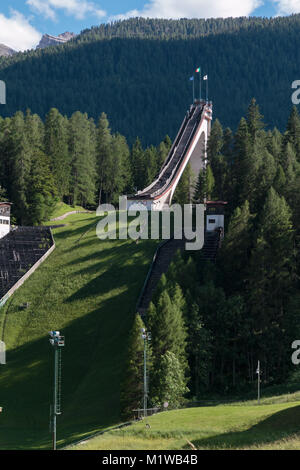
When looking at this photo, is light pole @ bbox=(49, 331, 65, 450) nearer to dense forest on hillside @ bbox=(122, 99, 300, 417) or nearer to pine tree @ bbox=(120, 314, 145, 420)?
pine tree @ bbox=(120, 314, 145, 420)

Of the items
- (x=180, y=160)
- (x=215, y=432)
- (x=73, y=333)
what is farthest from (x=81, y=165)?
(x=215, y=432)

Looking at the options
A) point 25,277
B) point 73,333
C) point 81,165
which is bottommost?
point 73,333

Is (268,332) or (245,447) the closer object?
(245,447)

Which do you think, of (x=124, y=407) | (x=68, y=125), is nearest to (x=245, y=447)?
(x=124, y=407)

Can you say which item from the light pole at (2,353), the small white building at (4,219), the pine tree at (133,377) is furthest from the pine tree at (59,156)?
the pine tree at (133,377)

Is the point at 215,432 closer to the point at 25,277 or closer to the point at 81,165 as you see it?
the point at 25,277

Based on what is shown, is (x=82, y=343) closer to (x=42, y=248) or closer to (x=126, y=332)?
(x=126, y=332)
